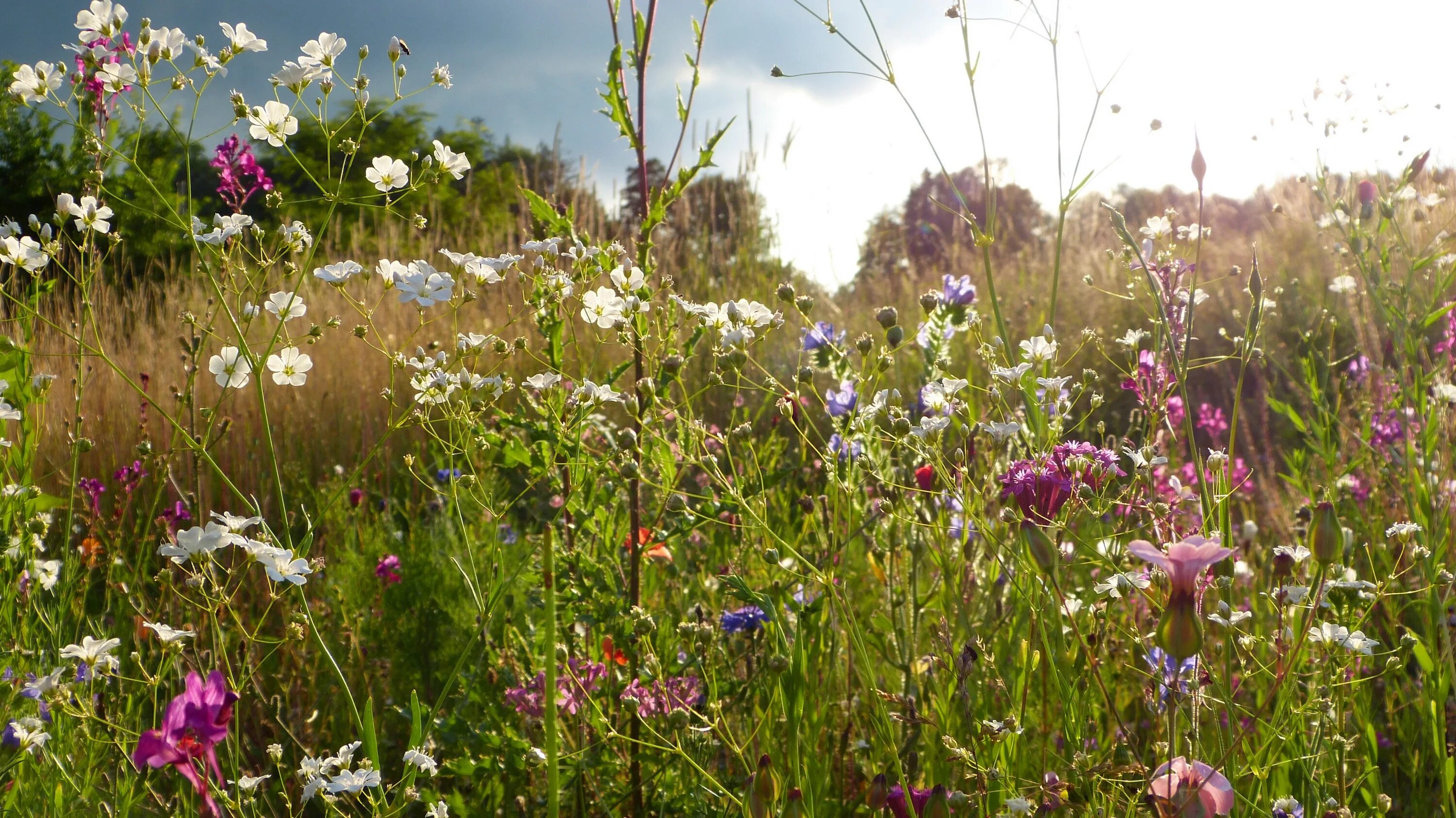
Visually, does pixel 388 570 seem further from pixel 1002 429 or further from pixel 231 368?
pixel 1002 429

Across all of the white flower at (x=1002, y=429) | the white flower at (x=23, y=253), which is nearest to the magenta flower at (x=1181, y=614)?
the white flower at (x=1002, y=429)

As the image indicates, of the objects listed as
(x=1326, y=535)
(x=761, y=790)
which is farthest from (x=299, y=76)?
(x=1326, y=535)

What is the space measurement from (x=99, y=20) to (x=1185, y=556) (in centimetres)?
153

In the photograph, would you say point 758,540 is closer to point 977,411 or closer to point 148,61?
point 977,411

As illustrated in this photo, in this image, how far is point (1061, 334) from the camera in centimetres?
508

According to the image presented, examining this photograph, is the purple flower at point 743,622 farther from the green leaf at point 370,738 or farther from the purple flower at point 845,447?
the green leaf at point 370,738

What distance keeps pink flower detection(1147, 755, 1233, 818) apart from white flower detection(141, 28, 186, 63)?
150 cm

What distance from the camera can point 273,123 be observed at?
1.28 metres

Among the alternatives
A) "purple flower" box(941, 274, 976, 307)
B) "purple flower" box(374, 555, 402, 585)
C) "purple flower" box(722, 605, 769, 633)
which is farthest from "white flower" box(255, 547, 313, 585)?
"purple flower" box(941, 274, 976, 307)

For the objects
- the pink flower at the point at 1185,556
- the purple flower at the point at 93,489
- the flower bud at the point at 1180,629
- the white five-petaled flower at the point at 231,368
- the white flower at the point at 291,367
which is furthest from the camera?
the purple flower at the point at 93,489

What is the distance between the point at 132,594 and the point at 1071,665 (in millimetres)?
2056

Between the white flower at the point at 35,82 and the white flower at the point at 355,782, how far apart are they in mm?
1052

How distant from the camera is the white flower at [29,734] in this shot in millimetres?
1166

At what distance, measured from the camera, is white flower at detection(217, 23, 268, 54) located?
4.32 feet
